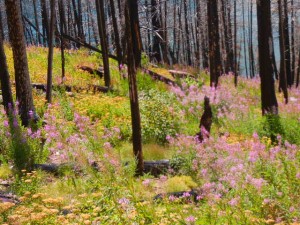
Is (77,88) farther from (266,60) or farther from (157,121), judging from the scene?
(266,60)

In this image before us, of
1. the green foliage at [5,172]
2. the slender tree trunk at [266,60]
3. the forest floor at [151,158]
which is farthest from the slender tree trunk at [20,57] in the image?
the slender tree trunk at [266,60]

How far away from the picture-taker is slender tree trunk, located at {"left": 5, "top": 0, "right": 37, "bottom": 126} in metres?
9.05

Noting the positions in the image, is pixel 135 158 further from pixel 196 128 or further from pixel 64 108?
pixel 64 108

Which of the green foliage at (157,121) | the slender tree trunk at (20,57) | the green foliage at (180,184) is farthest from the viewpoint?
the green foliage at (157,121)

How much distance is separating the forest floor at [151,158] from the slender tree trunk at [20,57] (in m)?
0.56

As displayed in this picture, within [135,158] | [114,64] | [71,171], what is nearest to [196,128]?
[135,158]

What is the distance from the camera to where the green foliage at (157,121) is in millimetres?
9516

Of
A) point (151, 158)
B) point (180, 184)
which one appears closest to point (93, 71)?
point (151, 158)

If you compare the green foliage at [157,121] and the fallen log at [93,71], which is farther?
the fallen log at [93,71]

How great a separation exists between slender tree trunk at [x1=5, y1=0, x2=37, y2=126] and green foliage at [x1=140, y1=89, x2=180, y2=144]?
9.02ft

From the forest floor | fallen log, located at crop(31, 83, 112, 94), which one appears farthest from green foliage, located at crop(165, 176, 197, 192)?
fallen log, located at crop(31, 83, 112, 94)

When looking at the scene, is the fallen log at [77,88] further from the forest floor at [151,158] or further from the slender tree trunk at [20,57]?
the slender tree trunk at [20,57]

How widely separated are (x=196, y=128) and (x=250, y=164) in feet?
14.7

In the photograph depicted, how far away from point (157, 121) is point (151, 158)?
1550mm
